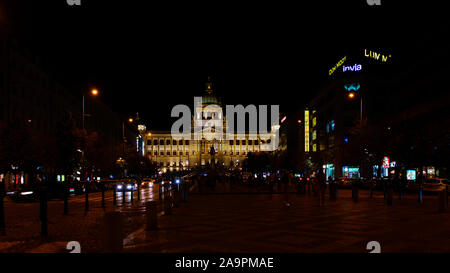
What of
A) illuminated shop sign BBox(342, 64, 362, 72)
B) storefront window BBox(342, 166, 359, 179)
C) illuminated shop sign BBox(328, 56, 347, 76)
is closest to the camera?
storefront window BBox(342, 166, 359, 179)

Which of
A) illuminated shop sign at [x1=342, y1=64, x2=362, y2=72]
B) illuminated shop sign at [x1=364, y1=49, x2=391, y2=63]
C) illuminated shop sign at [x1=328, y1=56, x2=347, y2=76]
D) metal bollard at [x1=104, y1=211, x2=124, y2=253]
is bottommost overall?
metal bollard at [x1=104, y1=211, x2=124, y2=253]

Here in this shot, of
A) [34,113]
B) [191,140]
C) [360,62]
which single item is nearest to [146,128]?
[191,140]

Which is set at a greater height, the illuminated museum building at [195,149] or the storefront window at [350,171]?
the illuminated museum building at [195,149]

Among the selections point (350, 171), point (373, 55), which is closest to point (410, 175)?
point (350, 171)

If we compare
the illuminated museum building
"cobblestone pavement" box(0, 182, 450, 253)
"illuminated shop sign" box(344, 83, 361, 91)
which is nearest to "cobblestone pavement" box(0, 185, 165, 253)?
"cobblestone pavement" box(0, 182, 450, 253)

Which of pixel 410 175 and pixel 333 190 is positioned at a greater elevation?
pixel 333 190

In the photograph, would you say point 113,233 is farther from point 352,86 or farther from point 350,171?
point 350,171

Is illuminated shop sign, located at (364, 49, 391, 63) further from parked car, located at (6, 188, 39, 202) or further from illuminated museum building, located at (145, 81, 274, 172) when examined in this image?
illuminated museum building, located at (145, 81, 274, 172)

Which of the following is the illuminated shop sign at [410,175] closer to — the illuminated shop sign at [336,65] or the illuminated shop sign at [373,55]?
the illuminated shop sign at [373,55]

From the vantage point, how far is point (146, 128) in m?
198

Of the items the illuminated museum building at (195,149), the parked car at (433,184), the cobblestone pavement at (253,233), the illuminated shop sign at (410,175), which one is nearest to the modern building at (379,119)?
the illuminated shop sign at (410,175)

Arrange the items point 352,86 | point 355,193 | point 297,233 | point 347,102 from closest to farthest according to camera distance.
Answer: point 297,233, point 355,193, point 352,86, point 347,102
